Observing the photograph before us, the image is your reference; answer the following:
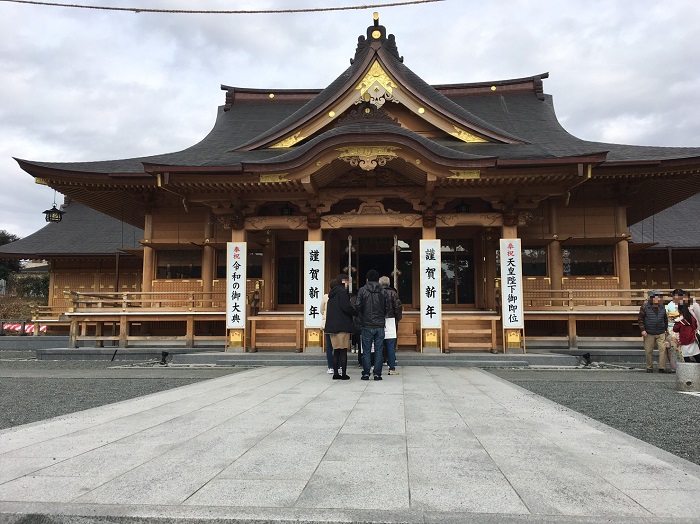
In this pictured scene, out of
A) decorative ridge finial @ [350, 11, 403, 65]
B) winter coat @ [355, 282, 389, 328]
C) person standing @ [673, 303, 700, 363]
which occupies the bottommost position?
person standing @ [673, 303, 700, 363]

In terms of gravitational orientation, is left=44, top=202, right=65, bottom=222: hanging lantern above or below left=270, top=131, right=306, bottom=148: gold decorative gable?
below

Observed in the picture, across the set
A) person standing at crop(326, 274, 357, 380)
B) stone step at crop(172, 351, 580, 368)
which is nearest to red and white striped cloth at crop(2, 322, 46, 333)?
stone step at crop(172, 351, 580, 368)

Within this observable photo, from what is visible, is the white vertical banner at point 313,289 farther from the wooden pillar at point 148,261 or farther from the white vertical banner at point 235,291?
the wooden pillar at point 148,261

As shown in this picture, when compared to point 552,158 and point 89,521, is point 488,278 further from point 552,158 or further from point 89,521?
point 89,521

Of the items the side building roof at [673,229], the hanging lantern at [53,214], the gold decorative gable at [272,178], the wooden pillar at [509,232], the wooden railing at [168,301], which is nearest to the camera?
the gold decorative gable at [272,178]

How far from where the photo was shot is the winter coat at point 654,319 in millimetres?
9578

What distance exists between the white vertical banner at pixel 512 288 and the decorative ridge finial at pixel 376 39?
22.7 ft

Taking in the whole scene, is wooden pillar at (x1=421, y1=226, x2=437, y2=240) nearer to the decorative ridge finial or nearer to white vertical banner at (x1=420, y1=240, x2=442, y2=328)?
white vertical banner at (x1=420, y1=240, x2=442, y2=328)

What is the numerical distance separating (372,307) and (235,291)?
5.42m

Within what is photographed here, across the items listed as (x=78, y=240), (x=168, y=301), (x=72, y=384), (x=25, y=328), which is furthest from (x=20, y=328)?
(x=72, y=384)

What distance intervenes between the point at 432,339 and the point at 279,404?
262 inches

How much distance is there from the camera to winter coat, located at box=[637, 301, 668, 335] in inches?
377

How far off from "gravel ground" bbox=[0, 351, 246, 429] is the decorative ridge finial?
1034 centimetres

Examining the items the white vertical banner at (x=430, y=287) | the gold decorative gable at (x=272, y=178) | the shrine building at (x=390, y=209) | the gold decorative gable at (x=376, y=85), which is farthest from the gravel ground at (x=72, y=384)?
the gold decorative gable at (x=376, y=85)
